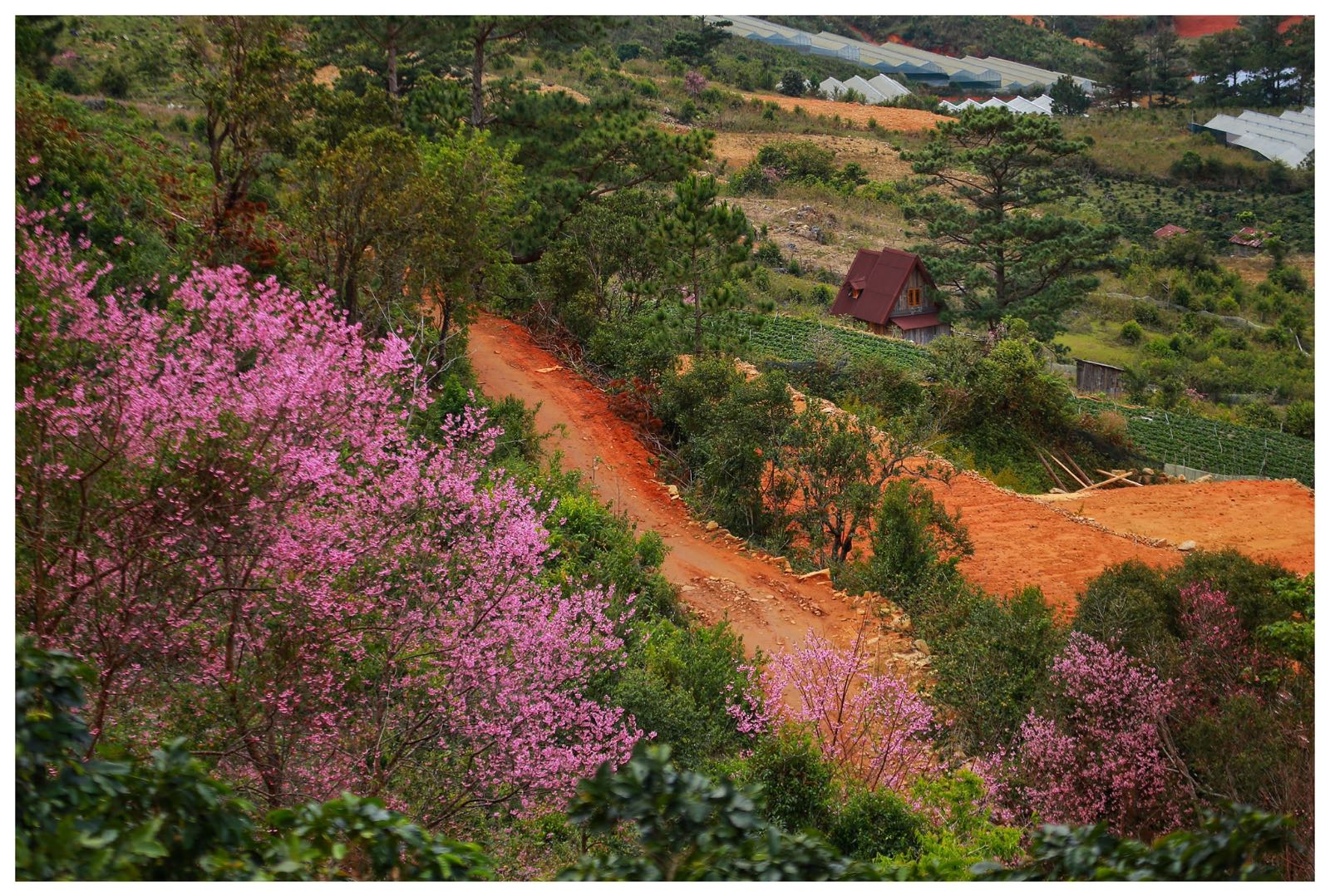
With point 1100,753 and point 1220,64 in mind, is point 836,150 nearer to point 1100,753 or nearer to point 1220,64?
point 1220,64

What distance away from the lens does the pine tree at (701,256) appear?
17250 mm

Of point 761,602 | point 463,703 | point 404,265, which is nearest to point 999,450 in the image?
point 761,602

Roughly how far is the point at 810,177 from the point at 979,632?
129ft

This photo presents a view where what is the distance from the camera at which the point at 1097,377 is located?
32312 millimetres

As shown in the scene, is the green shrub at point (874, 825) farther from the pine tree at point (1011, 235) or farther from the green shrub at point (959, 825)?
the pine tree at point (1011, 235)

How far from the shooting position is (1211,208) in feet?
180

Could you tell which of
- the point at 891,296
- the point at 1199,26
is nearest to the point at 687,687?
the point at 891,296

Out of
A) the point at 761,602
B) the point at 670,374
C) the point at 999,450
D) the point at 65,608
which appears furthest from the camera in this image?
the point at 999,450

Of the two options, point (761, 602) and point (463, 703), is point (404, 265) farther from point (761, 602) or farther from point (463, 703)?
point (463, 703)

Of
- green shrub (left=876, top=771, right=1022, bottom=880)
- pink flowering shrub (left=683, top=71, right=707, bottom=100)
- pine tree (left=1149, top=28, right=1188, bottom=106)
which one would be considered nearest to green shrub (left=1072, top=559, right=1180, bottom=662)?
green shrub (left=876, top=771, right=1022, bottom=880)

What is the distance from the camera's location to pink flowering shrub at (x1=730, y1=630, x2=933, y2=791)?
7.78 m

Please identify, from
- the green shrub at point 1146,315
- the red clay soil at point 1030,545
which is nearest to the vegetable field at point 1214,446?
the red clay soil at point 1030,545

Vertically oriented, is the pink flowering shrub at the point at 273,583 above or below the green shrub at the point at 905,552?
above

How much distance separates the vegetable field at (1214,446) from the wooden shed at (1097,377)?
709 cm
